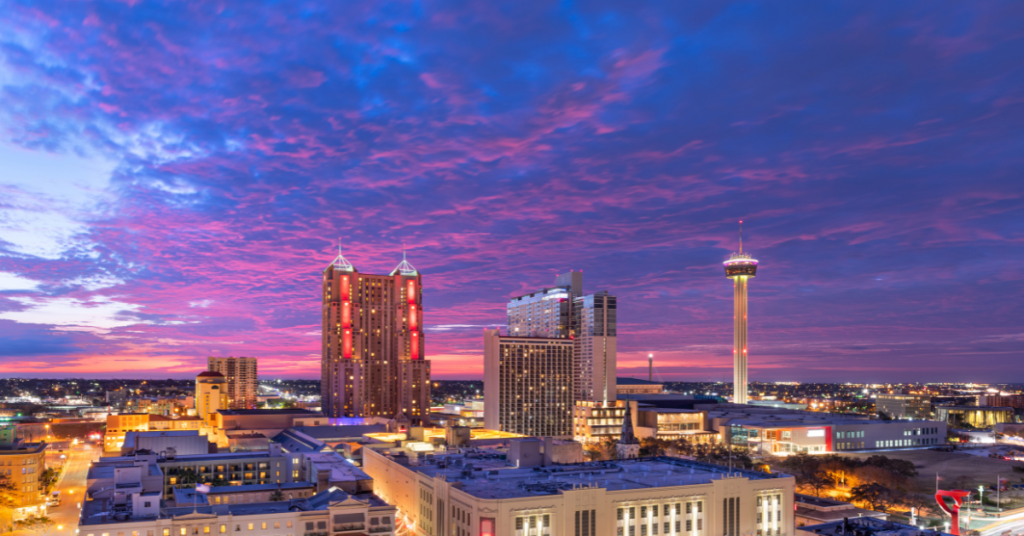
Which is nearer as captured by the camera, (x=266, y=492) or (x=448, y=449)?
(x=266, y=492)

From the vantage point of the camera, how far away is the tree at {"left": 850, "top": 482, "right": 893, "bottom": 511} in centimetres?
13512

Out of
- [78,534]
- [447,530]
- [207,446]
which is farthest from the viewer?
[207,446]

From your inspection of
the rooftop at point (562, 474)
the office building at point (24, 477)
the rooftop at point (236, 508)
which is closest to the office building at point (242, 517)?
the rooftop at point (236, 508)

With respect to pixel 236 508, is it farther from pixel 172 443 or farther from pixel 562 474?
pixel 172 443

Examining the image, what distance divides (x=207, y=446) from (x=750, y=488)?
422 feet

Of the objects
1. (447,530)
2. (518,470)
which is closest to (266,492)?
(447,530)

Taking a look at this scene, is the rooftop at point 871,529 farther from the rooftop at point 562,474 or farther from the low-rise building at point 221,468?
the low-rise building at point 221,468

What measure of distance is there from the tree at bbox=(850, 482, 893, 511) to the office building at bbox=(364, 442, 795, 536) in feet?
89.0

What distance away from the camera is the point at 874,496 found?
133500 millimetres

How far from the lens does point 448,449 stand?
17200 cm

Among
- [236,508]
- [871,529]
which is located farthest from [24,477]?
[871,529]

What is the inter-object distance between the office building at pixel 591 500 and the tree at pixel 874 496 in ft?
89.0

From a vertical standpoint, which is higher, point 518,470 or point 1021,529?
point 518,470

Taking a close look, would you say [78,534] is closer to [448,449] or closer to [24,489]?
[24,489]
